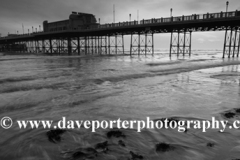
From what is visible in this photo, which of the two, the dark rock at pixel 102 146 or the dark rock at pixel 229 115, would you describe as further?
the dark rock at pixel 229 115

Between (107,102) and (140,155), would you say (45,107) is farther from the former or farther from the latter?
(140,155)

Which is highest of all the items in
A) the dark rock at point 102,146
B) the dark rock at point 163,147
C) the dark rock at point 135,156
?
the dark rock at point 102,146

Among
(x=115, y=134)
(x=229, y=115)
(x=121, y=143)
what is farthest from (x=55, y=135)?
(x=229, y=115)

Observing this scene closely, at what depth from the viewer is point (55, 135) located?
333 centimetres

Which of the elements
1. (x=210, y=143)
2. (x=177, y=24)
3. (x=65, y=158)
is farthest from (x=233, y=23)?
(x=65, y=158)

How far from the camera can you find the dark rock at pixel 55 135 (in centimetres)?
317

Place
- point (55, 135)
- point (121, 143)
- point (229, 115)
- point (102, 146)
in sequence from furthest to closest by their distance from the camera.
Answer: point (229, 115)
point (55, 135)
point (121, 143)
point (102, 146)

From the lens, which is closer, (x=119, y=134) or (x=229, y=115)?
(x=119, y=134)

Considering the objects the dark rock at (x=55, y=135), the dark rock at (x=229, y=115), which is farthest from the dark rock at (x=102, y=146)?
the dark rock at (x=229, y=115)

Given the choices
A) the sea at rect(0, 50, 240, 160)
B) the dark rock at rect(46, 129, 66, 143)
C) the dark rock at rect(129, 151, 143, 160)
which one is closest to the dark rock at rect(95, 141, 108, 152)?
the sea at rect(0, 50, 240, 160)

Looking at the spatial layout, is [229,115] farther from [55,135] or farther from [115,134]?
[55,135]

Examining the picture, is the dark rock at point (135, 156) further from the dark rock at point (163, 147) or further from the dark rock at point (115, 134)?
the dark rock at point (115, 134)

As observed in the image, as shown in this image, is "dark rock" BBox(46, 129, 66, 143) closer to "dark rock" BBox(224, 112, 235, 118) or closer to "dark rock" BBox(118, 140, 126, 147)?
"dark rock" BBox(118, 140, 126, 147)

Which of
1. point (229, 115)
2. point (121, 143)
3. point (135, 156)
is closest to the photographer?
point (135, 156)
